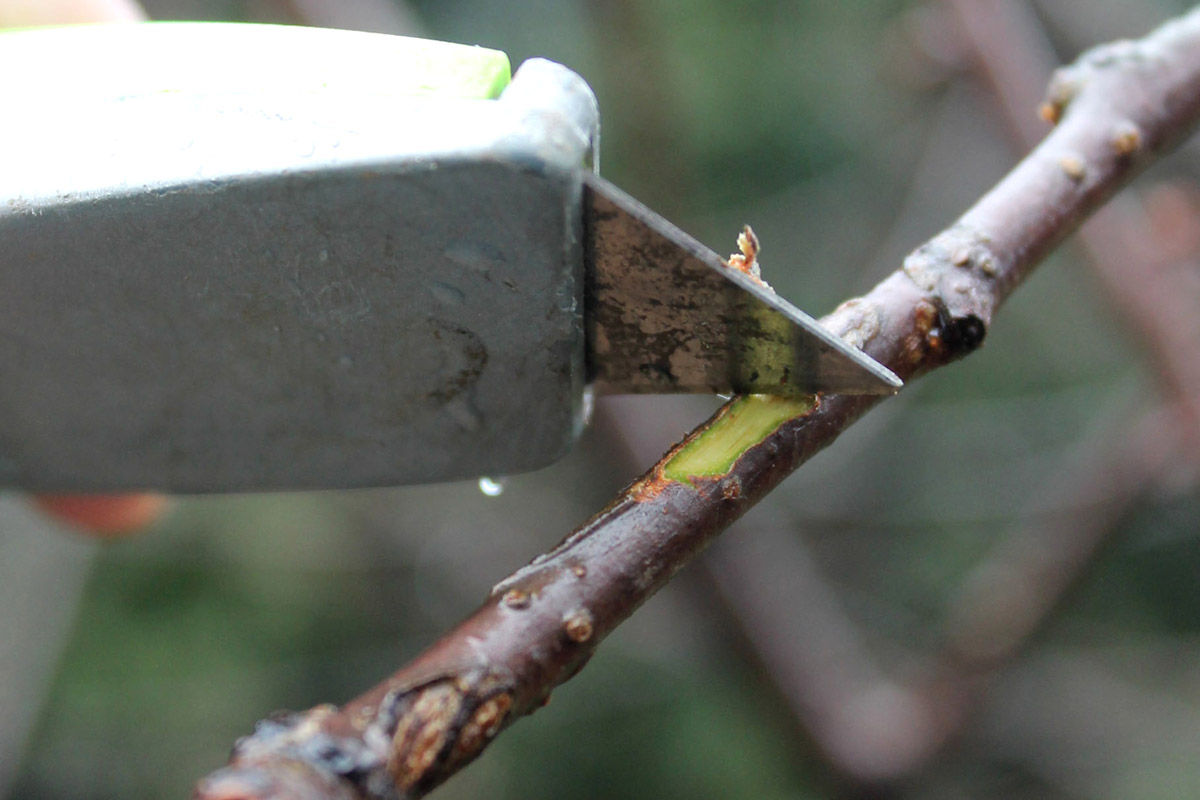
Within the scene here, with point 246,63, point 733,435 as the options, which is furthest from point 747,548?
point 246,63

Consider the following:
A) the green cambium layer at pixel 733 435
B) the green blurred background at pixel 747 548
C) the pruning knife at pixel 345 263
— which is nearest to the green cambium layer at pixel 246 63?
the pruning knife at pixel 345 263

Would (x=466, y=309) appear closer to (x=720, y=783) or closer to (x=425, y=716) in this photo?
(x=425, y=716)

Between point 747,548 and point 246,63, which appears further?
point 747,548

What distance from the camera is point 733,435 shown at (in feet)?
1.37

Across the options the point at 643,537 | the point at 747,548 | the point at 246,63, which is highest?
the point at 246,63

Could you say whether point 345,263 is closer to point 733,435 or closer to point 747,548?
point 733,435

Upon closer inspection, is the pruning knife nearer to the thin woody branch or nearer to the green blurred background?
the thin woody branch

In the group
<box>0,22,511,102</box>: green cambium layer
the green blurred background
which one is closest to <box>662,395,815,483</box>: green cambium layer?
<box>0,22,511,102</box>: green cambium layer

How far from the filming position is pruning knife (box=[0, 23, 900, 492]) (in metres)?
0.35

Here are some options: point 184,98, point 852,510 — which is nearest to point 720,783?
point 852,510

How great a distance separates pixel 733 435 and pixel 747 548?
33.9 inches

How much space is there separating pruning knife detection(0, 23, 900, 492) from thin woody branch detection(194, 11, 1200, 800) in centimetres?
4

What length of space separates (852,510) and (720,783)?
643 millimetres

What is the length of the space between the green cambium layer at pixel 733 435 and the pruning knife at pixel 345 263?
2 cm
